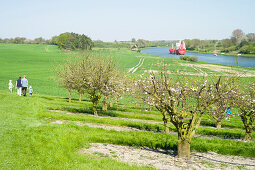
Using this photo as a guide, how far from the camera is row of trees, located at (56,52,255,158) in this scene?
14016mm

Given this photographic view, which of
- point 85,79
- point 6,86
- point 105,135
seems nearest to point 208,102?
point 105,135

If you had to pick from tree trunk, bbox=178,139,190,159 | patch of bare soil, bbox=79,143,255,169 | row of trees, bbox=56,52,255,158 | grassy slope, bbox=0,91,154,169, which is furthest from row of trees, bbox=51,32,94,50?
tree trunk, bbox=178,139,190,159

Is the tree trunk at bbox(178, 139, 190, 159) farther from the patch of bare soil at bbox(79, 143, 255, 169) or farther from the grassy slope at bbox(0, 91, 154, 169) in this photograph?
the grassy slope at bbox(0, 91, 154, 169)

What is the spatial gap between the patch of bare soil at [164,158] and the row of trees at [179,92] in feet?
3.40

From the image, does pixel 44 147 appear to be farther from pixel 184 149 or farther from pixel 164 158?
pixel 184 149

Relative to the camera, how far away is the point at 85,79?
84.2 feet

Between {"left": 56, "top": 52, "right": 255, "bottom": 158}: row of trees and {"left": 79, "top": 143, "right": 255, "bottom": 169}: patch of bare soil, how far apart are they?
104 cm

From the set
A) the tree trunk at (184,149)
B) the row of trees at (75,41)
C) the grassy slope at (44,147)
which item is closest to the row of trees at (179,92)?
the tree trunk at (184,149)

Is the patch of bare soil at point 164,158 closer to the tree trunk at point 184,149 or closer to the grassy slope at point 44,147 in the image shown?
the tree trunk at point 184,149

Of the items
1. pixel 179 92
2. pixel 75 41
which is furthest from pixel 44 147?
pixel 75 41

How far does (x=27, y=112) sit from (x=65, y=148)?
12.3m

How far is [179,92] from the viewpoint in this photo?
47.7 ft

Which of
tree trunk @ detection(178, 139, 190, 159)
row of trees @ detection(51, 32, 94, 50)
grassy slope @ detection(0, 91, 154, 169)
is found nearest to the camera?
grassy slope @ detection(0, 91, 154, 169)

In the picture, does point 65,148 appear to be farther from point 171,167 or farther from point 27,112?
point 27,112
